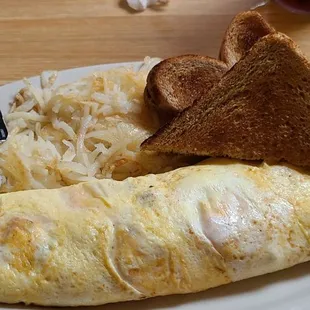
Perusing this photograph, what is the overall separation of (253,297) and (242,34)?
107 centimetres

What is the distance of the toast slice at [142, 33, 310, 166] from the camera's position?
1.73 m

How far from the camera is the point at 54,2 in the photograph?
293 cm

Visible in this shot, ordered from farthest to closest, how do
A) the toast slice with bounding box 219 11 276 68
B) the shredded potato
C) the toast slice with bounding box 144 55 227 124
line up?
the toast slice with bounding box 219 11 276 68 → the toast slice with bounding box 144 55 227 124 → the shredded potato

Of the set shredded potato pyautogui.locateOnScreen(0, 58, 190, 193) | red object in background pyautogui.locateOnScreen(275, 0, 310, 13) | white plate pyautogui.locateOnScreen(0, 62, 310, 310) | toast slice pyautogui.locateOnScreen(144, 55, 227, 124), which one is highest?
red object in background pyautogui.locateOnScreen(275, 0, 310, 13)

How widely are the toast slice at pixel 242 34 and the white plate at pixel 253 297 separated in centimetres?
89

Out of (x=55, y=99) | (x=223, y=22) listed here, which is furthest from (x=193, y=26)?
(x=55, y=99)

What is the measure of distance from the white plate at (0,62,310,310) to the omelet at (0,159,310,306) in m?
0.05

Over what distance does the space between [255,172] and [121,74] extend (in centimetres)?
72

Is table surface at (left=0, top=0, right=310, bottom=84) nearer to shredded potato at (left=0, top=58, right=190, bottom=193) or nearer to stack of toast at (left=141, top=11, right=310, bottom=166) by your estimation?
shredded potato at (left=0, top=58, right=190, bottom=193)

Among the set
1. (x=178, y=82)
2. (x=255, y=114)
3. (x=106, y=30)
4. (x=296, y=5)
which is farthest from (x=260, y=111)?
(x=296, y=5)

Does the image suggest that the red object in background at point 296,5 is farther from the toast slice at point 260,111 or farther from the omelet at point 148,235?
the omelet at point 148,235

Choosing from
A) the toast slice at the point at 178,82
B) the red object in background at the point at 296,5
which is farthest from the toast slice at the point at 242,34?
the red object in background at the point at 296,5

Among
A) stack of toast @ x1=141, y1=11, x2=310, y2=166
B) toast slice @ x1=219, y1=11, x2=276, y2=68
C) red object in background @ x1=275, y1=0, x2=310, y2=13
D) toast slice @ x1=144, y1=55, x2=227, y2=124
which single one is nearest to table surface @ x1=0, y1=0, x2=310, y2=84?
red object in background @ x1=275, y1=0, x2=310, y2=13

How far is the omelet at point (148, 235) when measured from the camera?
1.43 metres
